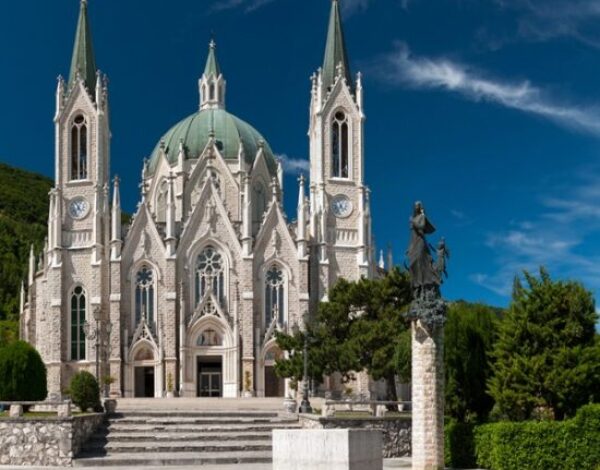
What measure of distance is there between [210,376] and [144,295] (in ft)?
20.3

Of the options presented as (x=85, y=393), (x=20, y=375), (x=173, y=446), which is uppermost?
(x=20, y=375)

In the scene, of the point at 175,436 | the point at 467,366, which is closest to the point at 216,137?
the point at 175,436

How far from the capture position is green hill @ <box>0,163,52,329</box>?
97188 mm

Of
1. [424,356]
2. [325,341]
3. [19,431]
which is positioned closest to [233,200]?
[325,341]

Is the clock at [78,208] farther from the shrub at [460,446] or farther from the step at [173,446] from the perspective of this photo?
the shrub at [460,446]

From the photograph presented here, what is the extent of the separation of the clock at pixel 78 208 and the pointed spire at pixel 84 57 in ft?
23.6

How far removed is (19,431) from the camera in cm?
3762

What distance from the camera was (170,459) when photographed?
1426 inches

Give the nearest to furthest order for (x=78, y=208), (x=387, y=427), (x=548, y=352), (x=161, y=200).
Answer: (x=548, y=352), (x=387, y=427), (x=78, y=208), (x=161, y=200)

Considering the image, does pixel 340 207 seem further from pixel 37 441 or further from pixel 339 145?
pixel 37 441

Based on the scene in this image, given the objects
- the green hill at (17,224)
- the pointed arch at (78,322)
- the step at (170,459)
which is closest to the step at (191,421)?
the step at (170,459)

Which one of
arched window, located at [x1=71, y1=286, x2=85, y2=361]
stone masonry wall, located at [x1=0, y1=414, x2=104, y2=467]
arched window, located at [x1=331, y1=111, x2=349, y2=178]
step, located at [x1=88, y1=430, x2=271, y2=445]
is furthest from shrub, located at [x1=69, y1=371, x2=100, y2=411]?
arched window, located at [x1=331, y1=111, x2=349, y2=178]

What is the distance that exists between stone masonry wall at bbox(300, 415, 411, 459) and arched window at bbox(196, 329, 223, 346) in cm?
2267

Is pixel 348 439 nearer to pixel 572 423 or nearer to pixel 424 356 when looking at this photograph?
pixel 424 356
